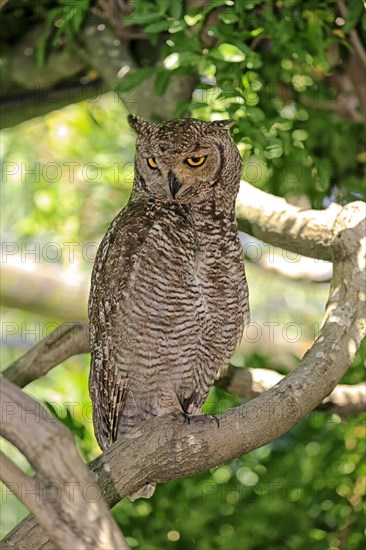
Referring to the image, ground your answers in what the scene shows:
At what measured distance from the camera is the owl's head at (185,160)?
2387mm

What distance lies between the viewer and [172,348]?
2.44 meters

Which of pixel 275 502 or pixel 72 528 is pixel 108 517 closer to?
pixel 72 528

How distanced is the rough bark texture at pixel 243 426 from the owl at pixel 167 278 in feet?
0.98

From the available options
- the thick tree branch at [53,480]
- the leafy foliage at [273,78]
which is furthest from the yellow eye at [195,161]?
the thick tree branch at [53,480]

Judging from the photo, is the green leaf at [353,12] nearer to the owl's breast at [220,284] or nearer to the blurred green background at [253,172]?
the blurred green background at [253,172]

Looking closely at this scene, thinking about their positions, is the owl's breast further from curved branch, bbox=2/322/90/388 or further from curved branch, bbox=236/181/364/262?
curved branch, bbox=2/322/90/388

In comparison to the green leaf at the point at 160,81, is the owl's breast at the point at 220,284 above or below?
below

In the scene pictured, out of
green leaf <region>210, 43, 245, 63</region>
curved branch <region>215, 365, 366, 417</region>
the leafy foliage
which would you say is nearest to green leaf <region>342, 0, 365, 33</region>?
Result: the leafy foliage

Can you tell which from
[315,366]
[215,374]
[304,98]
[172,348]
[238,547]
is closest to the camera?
[315,366]

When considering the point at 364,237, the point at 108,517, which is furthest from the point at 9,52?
the point at 108,517

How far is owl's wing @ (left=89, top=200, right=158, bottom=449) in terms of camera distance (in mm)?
2385

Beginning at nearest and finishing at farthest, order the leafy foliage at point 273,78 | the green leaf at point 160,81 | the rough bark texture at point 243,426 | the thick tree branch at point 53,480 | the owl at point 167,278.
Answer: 1. the thick tree branch at point 53,480
2. the rough bark texture at point 243,426
3. the owl at point 167,278
4. the leafy foliage at point 273,78
5. the green leaf at point 160,81

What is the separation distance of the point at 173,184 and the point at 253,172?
6.16ft

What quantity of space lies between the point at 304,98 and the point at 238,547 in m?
1.51
